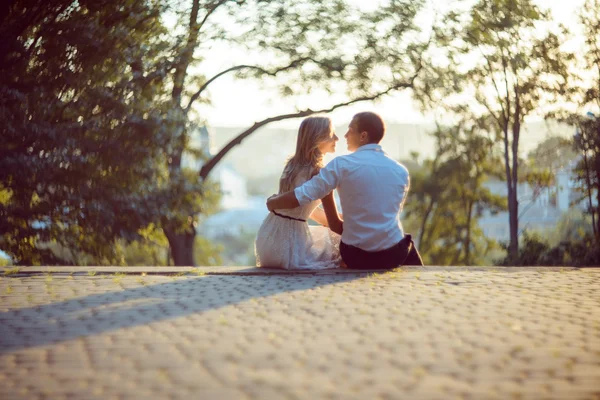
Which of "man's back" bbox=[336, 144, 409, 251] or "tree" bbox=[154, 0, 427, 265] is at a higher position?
"tree" bbox=[154, 0, 427, 265]

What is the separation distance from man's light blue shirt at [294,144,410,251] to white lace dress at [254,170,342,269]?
52cm

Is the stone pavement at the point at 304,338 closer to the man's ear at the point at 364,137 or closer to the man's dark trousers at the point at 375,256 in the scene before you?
the man's dark trousers at the point at 375,256

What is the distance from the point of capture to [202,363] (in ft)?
14.0

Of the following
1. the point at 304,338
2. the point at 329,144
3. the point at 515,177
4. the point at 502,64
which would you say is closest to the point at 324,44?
the point at 502,64

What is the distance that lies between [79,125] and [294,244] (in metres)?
9.00

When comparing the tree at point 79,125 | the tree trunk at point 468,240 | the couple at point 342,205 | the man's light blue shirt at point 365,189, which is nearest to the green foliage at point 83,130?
the tree at point 79,125

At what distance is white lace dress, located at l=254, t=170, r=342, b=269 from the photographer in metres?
8.30

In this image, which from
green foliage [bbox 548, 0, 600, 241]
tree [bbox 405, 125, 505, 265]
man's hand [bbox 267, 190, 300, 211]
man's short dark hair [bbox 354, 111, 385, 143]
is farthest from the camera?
tree [bbox 405, 125, 505, 265]

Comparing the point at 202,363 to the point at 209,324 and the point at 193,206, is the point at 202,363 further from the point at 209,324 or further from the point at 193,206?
the point at 193,206

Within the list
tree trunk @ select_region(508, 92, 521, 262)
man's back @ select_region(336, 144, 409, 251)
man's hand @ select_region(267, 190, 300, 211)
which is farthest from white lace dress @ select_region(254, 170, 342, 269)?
tree trunk @ select_region(508, 92, 521, 262)

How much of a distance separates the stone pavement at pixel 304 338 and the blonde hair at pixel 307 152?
1.10 meters

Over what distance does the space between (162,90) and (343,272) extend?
10919 mm

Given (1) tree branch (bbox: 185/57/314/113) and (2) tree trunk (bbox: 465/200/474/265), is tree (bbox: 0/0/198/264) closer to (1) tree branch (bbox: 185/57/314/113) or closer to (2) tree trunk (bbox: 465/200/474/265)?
(1) tree branch (bbox: 185/57/314/113)

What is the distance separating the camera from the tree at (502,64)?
2120cm
